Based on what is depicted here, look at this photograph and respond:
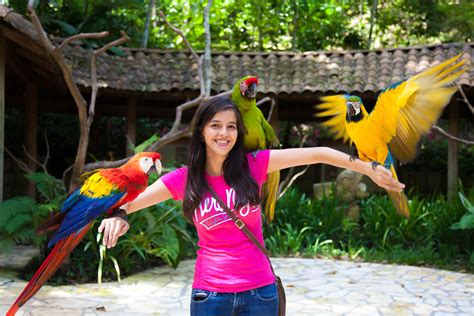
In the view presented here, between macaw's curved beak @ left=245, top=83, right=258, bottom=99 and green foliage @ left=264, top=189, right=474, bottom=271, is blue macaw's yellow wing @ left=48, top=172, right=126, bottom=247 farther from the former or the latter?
green foliage @ left=264, top=189, right=474, bottom=271

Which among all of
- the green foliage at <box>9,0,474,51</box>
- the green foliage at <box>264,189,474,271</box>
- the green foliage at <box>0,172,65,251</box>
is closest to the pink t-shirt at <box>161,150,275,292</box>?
the green foliage at <box>0,172,65,251</box>

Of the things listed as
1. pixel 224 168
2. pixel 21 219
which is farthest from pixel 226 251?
pixel 21 219

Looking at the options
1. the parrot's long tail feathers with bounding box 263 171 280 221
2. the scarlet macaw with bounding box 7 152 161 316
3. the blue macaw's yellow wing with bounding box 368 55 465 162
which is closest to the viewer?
the blue macaw's yellow wing with bounding box 368 55 465 162

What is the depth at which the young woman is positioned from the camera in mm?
1796

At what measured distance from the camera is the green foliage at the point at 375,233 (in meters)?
6.60

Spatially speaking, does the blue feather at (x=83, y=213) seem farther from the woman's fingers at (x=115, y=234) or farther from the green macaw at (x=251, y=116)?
the green macaw at (x=251, y=116)

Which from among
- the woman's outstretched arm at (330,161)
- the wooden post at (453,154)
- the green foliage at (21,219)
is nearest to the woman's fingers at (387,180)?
the woman's outstretched arm at (330,161)

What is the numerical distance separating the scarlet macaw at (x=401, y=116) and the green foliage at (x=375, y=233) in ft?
17.0

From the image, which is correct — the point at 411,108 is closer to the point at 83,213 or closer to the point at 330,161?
the point at 330,161

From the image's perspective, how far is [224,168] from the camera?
1883 mm

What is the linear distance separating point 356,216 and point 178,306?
416 cm

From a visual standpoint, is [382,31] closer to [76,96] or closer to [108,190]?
[76,96]

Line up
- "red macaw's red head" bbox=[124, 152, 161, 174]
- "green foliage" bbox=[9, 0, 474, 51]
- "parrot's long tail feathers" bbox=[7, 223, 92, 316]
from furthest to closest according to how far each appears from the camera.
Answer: "green foliage" bbox=[9, 0, 474, 51], "red macaw's red head" bbox=[124, 152, 161, 174], "parrot's long tail feathers" bbox=[7, 223, 92, 316]

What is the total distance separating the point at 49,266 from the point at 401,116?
4.03 ft
